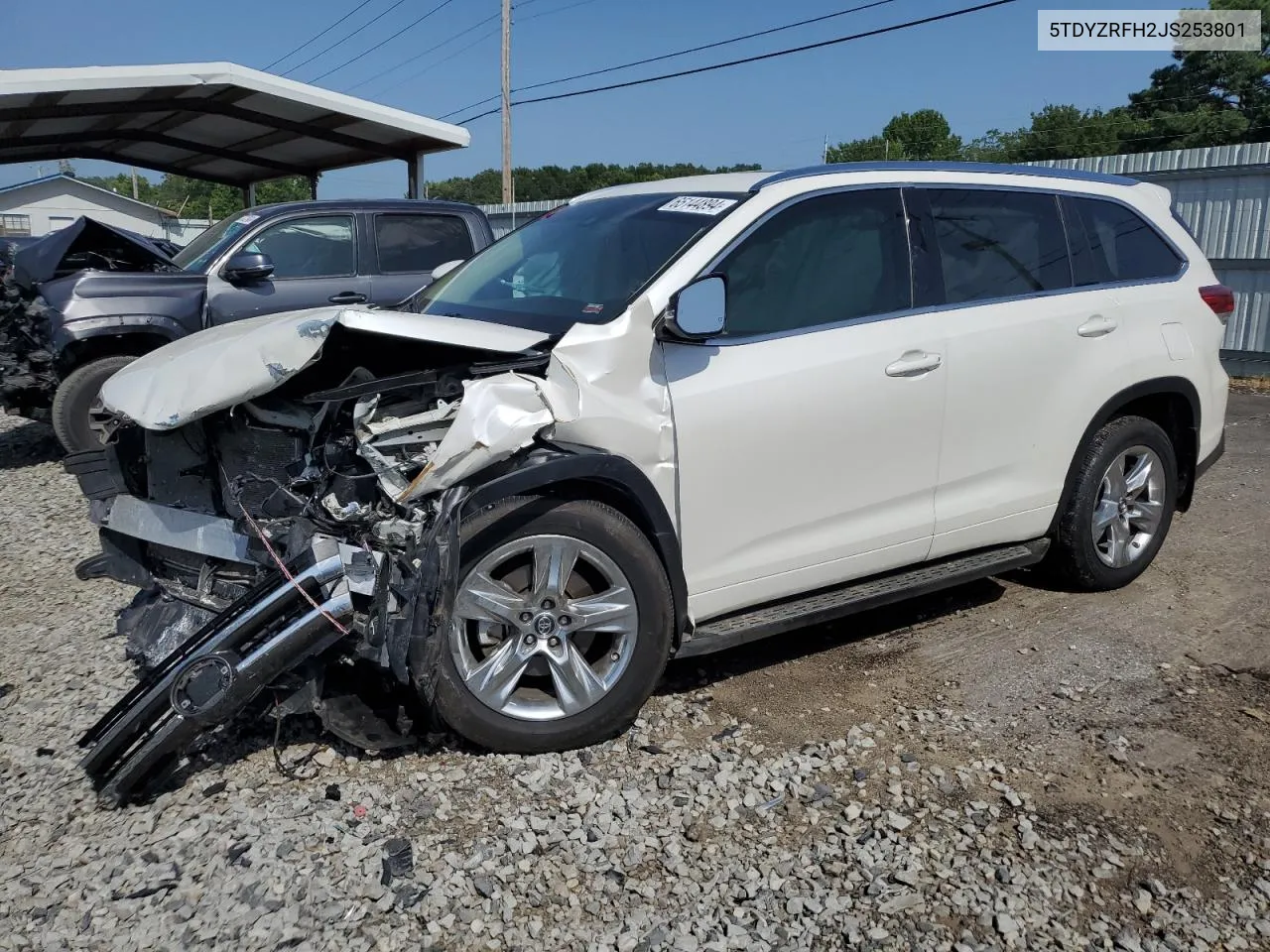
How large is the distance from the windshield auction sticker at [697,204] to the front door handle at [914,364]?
0.88 meters

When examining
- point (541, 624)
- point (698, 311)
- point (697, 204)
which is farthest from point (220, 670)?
point (697, 204)

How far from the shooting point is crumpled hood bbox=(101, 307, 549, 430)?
10.7 feet

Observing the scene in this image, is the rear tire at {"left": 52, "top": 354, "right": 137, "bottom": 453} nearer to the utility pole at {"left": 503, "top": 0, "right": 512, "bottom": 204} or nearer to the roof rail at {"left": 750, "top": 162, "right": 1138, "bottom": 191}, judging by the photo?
the roof rail at {"left": 750, "top": 162, "right": 1138, "bottom": 191}

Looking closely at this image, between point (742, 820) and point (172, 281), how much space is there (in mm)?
6518

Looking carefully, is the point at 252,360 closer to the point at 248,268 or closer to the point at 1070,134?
the point at 248,268

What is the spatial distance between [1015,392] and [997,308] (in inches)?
14.5

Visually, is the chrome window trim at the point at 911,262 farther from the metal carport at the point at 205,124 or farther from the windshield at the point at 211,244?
the metal carport at the point at 205,124

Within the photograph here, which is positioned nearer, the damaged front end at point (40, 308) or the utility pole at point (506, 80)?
the damaged front end at point (40, 308)

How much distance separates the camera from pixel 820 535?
3811 millimetres

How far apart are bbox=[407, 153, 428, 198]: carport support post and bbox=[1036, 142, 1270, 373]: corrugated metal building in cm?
938

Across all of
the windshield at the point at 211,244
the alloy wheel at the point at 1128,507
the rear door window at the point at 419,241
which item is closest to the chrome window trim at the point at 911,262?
the alloy wheel at the point at 1128,507

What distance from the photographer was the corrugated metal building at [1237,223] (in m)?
11.7

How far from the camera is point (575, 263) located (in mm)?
4117

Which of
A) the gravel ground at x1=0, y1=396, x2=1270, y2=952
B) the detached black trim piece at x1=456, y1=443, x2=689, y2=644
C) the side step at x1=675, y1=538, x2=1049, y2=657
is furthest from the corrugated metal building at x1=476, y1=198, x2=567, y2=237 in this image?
the detached black trim piece at x1=456, y1=443, x2=689, y2=644
